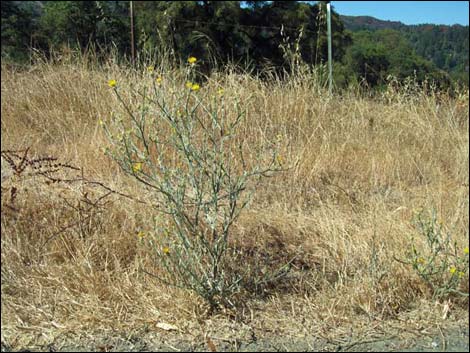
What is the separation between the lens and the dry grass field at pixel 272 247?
2.45 metres

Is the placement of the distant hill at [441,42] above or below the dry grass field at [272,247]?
above

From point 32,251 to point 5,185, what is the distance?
63 centimetres

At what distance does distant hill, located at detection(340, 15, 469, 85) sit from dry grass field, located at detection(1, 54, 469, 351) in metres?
0.87

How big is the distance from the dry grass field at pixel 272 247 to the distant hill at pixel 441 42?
0.87 meters

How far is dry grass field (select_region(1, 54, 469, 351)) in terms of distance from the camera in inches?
96.5

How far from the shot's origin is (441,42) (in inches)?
229

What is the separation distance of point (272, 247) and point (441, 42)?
152 inches

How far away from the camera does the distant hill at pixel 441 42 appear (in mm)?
5238

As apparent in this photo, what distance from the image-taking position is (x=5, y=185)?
333cm

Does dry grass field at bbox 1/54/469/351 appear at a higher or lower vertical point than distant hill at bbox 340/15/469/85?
lower

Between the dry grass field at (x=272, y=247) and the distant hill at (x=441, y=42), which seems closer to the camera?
the dry grass field at (x=272, y=247)

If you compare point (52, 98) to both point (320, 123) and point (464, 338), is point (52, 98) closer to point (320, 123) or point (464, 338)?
point (320, 123)

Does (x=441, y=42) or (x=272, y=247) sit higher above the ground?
(x=441, y=42)

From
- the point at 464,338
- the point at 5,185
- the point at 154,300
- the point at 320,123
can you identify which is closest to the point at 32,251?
the point at 5,185
